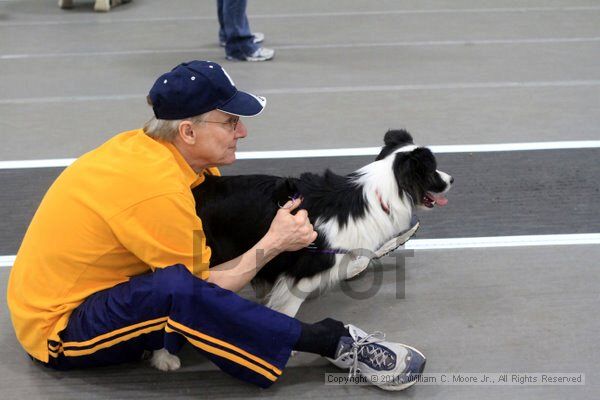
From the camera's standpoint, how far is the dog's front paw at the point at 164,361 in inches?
92.0

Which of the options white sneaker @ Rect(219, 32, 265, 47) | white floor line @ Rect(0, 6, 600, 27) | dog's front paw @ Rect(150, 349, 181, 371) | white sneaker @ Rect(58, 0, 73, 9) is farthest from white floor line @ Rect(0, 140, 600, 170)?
white sneaker @ Rect(58, 0, 73, 9)

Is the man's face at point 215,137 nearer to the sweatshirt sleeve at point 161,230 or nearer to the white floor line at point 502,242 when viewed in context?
the sweatshirt sleeve at point 161,230

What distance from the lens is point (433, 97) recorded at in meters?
4.70

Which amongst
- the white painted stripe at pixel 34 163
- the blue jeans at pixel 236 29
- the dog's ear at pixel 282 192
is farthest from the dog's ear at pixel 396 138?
the blue jeans at pixel 236 29

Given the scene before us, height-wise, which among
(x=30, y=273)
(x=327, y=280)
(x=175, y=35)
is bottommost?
(x=175, y=35)

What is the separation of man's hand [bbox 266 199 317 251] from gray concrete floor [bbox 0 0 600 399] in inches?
15.9

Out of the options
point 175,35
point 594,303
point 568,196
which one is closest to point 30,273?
point 594,303

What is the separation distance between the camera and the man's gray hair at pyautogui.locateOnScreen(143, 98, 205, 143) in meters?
2.21

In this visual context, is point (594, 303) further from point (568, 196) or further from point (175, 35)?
point (175, 35)

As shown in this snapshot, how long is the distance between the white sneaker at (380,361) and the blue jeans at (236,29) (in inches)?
138

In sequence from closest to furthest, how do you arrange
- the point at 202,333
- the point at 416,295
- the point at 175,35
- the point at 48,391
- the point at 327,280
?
the point at 202,333
the point at 48,391
the point at 327,280
the point at 416,295
the point at 175,35

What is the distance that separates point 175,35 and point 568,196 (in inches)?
151

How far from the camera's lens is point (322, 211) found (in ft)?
8.18

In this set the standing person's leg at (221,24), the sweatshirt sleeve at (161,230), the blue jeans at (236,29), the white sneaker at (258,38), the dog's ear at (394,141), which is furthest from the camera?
the white sneaker at (258,38)
